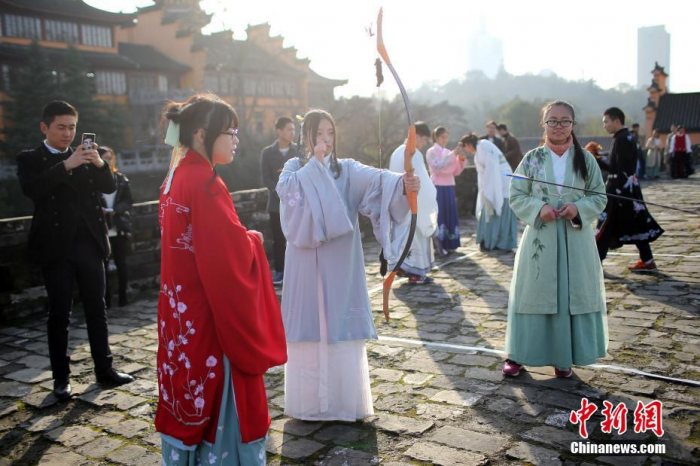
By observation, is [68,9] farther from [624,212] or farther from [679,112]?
[679,112]

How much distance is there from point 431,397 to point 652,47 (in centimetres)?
17921

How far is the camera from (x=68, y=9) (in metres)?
32.2

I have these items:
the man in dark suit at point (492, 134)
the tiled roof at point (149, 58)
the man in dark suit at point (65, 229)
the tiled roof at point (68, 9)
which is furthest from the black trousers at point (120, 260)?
the tiled roof at point (149, 58)

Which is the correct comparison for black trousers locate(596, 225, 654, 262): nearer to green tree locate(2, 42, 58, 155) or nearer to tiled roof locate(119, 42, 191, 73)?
green tree locate(2, 42, 58, 155)

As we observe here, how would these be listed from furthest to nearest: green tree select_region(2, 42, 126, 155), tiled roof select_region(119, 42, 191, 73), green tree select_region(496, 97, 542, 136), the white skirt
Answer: green tree select_region(496, 97, 542, 136)
tiled roof select_region(119, 42, 191, 73)
green tree select_region(2, 42, 126, 155)
the white skirt

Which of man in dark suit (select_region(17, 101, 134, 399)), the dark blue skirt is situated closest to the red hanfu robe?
man in dark suit (select_region(17, 101, 134, 399))

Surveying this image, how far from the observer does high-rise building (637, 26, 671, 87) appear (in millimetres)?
156125

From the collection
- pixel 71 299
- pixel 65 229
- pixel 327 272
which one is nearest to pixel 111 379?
pixel 71 299

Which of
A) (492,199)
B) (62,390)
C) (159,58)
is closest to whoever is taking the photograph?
(62,390)

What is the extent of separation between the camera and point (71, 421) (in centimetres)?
416

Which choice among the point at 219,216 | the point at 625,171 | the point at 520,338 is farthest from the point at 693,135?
the point at 219,216

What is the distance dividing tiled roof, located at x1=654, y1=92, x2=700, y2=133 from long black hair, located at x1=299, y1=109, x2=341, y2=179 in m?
39.7

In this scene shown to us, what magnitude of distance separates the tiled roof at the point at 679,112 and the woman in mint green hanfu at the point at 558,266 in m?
38.5

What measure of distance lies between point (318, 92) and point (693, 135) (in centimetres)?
2391
